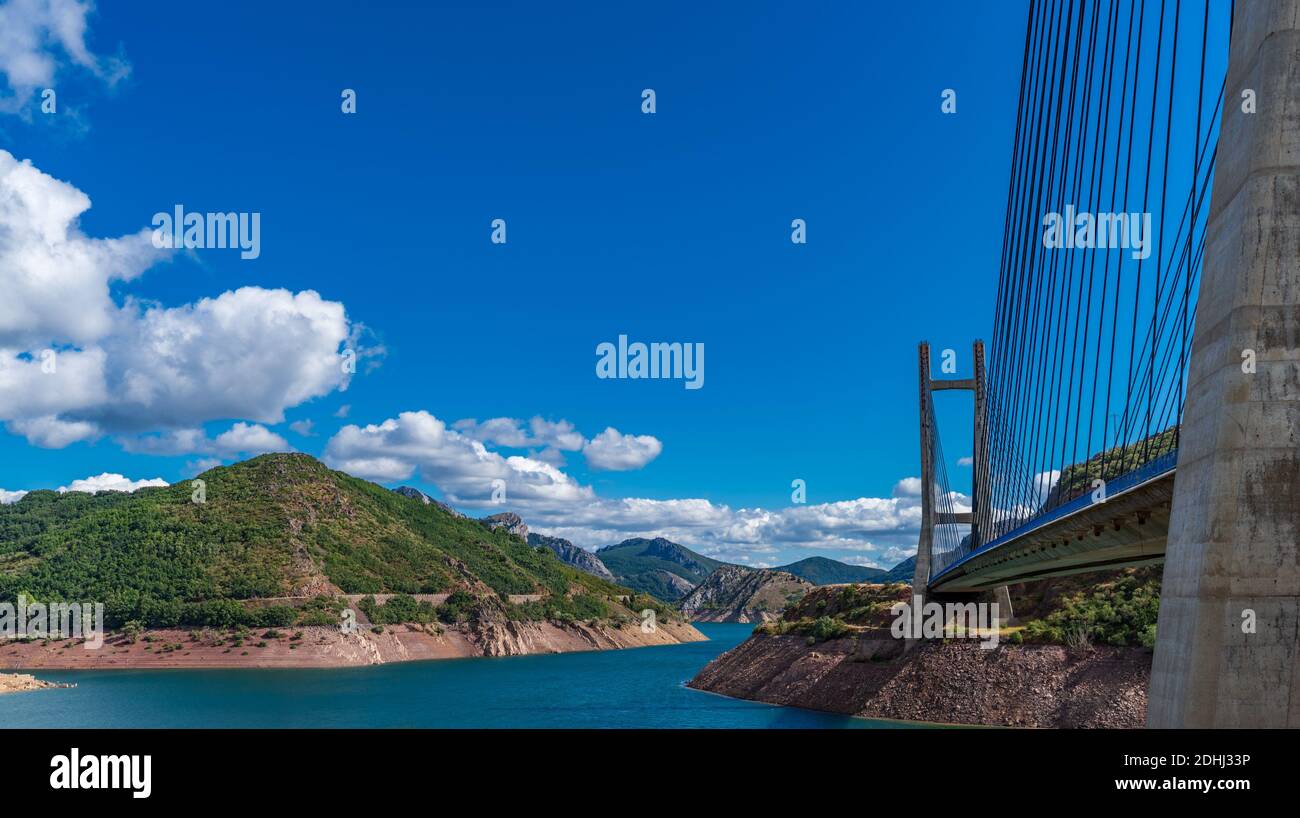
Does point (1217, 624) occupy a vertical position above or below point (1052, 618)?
above

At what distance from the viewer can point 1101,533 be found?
20.0 meters

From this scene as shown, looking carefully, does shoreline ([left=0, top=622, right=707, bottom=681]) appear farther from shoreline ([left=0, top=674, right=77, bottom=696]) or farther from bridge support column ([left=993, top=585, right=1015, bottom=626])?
bridge support column ([left=993, top=585, right=1015, bottom=626])

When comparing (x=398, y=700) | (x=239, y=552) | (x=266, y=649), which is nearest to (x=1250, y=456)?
(x=398, y=700)

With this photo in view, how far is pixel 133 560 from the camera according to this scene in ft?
440

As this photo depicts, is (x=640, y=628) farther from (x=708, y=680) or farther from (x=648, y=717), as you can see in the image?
(x=648, y=717)

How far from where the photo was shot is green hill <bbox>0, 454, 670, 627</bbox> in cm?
12512

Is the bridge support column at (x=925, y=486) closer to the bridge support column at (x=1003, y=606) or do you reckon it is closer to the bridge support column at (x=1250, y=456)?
the bridge support column at (x=1003, y=606)

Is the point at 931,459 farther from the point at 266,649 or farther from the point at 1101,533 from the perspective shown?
the point at 266,649

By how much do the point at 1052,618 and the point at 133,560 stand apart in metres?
134

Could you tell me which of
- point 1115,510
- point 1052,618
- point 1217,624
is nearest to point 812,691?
point 1052,618

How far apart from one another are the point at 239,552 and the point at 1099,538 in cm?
13913

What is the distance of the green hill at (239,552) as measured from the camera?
411 feet

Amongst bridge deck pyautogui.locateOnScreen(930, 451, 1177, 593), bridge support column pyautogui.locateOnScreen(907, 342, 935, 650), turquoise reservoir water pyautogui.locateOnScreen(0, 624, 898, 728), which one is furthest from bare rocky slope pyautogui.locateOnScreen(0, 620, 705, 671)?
bridge deck pyautogui.locateOnScreen(930, 451, 1177, 593)

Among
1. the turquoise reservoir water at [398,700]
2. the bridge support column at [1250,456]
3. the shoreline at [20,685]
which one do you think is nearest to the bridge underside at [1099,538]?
the bridge support column at [1250,456]
